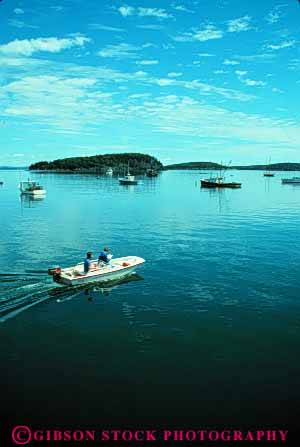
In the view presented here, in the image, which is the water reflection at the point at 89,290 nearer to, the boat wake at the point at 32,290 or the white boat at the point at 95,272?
the boat wake at the point at 32,290

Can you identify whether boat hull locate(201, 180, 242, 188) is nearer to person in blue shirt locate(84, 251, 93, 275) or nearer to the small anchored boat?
the small anchored boat

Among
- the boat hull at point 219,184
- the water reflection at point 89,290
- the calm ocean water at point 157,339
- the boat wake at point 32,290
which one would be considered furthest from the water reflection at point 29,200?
the boat hull at point 219,184

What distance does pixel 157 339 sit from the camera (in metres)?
25.2

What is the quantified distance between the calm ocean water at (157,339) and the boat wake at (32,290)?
0.14 meters

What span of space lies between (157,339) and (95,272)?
11996 mm

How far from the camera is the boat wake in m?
29.5

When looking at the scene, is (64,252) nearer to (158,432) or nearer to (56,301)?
(56,301)

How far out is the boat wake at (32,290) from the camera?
29.5 metres

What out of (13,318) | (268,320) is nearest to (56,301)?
(13,318)

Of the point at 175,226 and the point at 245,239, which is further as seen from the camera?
the point at 175,226

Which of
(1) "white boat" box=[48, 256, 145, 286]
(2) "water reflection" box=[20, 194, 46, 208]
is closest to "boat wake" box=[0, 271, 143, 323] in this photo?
(1) "white boat" box=[48, 256, 145, 286]

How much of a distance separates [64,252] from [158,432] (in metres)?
33.6

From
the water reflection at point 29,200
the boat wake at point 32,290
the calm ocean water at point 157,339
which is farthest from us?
the water reflection at point 29,200

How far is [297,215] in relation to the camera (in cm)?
8494
